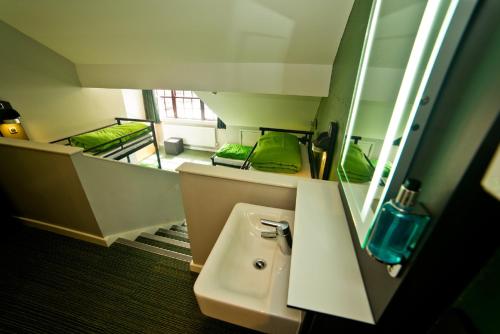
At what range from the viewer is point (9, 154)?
151cm

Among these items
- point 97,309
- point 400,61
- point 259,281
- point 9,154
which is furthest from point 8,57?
point 400,61

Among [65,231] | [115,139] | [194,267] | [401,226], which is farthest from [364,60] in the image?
[115,139]

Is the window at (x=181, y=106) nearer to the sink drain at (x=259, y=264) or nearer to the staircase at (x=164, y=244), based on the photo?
the staircase at (x=164, y=244)

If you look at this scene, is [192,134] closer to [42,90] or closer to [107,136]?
[107,136]

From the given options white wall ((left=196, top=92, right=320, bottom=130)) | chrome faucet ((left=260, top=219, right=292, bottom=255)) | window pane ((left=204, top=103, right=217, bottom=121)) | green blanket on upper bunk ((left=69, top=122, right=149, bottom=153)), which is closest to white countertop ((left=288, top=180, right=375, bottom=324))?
chrome faucet ((left=260, top=219, right=292, bottom=255))

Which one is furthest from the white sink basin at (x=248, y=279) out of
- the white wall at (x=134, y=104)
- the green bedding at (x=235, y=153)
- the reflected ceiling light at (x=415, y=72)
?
the white wall at (x=134, y=104)

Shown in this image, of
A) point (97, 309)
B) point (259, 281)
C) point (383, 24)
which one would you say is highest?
point (383, 24)

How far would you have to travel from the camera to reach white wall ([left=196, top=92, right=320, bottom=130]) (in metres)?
2.65

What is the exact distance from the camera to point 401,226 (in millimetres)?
364

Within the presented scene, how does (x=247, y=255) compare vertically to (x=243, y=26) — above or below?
below

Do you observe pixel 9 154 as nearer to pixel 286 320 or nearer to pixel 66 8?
pixel 66 8

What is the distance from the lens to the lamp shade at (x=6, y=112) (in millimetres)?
1910

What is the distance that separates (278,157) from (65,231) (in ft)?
6.83

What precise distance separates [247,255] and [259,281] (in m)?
0.13
